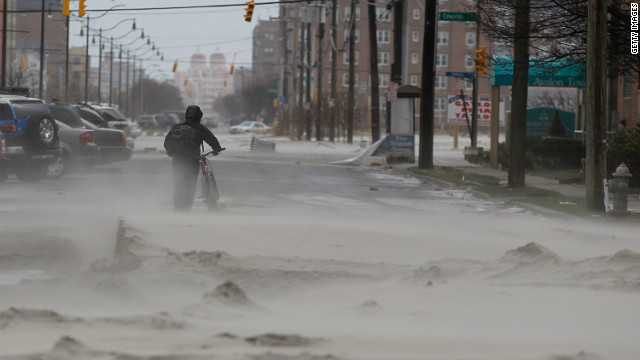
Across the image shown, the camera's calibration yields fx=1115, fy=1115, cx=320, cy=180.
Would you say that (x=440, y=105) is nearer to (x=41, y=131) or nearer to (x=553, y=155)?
(x=553, y=155)

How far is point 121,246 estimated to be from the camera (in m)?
11.7

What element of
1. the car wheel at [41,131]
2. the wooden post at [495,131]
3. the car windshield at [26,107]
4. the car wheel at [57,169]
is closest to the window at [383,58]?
the wooden post at [495,131]

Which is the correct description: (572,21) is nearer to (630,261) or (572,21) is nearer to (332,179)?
(332,179)

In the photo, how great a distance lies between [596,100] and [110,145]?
622 inches

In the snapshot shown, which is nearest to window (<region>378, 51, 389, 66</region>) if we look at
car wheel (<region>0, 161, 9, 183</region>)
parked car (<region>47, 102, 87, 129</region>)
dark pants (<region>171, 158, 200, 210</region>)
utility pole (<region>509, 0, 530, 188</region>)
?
parked car (<region>47, 102, 87, 129</region>)

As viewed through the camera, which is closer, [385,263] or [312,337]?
[312,337]

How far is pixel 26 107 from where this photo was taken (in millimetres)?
25031

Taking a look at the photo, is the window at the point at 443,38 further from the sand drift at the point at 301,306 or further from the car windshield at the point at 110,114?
the sand drift at the point at 301,306

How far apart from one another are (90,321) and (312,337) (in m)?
1.65

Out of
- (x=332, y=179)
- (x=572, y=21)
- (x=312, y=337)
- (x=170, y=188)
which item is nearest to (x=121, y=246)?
(x=312, y=337)

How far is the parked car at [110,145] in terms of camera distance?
30.2 meters

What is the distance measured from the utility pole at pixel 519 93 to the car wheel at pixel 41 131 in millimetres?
10352
